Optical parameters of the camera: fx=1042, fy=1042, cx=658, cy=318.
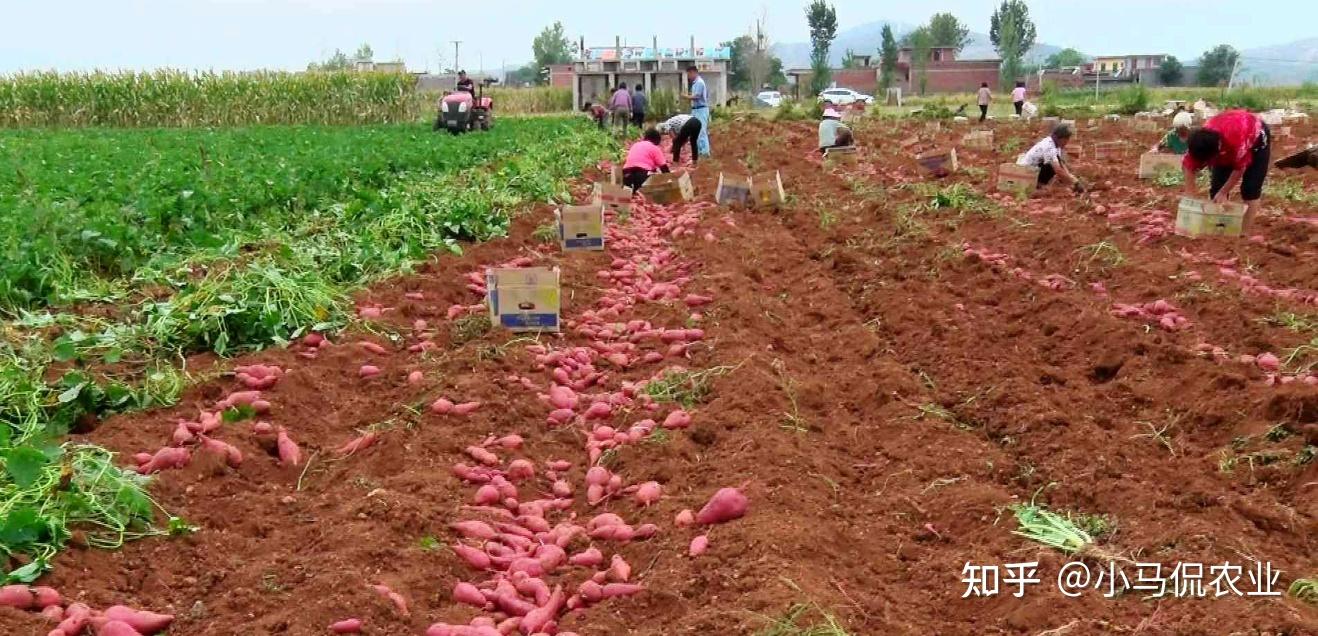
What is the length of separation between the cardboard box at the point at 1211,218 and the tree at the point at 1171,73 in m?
71.8

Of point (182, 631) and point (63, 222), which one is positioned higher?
point (63, 222)

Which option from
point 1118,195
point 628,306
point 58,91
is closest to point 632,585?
point 628,306

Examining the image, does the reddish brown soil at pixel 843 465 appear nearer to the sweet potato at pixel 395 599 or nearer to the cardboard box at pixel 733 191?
the sweet potato at pixel 395 599

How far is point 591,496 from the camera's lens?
168 inches

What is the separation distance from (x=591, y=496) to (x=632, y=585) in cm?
84

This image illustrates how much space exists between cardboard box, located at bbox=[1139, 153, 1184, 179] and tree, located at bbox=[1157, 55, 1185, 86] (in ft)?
222

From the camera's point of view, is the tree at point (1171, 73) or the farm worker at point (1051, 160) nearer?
the farm worker at point (1051, 160)

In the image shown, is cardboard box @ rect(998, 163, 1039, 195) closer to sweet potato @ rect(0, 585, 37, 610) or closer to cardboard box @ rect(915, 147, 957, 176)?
cardboard box @ rect(915, 147, 957, 176)

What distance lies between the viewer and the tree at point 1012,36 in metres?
75.8

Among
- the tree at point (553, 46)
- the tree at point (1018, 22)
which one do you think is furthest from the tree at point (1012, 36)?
the tree at point (553, 46)

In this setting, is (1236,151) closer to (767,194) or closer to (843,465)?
(767,194)

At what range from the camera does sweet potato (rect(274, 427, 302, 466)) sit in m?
4.52

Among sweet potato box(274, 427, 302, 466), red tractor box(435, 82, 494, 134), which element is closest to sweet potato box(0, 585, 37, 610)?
sweet potato box(274, 427, 302, 466)

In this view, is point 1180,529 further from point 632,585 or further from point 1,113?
point 1,113
